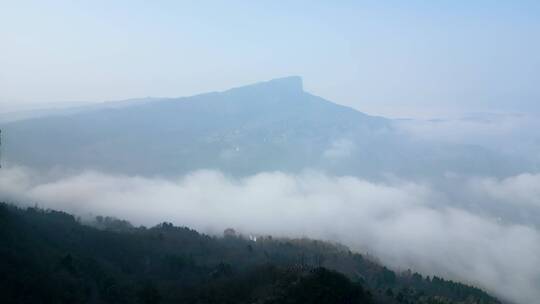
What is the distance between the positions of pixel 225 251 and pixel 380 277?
5506 centimetres

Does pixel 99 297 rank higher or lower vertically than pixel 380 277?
higher

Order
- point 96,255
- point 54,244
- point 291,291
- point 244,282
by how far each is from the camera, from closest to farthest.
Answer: point 291,291, point 244,282, point 54,244, point 96,255

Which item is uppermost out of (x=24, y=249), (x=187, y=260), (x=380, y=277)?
(x=24, y=249)

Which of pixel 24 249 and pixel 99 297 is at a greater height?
pixel 24 249

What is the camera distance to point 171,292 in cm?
11400

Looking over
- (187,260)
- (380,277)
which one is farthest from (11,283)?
(380,277)

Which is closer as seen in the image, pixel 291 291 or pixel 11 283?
pixel 11 283

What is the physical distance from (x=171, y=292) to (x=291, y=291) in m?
29.0

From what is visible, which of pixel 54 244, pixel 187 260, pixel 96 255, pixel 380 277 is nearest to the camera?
pixel 54 244

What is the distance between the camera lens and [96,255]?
434 ft

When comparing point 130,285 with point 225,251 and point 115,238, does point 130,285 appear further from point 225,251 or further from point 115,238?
point 225,251

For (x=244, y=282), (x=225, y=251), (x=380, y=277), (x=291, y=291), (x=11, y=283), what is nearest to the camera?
(x=11, y=283)

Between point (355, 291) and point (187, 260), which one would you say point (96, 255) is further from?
point (355, 291)

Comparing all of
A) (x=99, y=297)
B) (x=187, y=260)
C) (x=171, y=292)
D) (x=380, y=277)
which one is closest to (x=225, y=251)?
(x=187, y=260)
